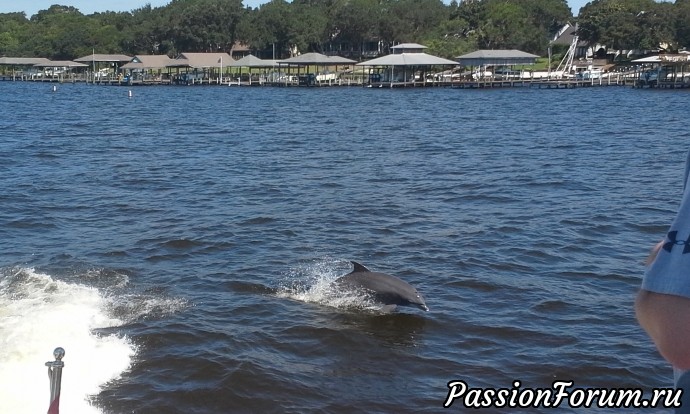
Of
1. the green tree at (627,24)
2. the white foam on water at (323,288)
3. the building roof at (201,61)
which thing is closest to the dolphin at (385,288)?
the white foam on water at (323,288)

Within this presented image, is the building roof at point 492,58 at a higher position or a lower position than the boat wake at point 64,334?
higher

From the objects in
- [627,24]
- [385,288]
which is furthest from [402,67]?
[385,288]

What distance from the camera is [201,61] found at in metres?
115

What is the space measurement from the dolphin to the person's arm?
31.9 ft

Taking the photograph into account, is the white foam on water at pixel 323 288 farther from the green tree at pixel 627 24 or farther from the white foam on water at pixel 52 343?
the green tree at pixel 627 24

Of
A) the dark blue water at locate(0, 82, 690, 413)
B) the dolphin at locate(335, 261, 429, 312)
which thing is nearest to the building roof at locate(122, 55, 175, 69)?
the dark blue water at locate(0, 82, 690, 413)

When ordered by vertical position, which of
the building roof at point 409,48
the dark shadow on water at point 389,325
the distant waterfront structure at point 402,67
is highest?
the building roof at point 409,48

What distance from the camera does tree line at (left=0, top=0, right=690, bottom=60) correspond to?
110 m

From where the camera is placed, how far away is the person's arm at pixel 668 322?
213cm

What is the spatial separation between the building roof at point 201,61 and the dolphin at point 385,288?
104m

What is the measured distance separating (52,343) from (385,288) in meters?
4.72

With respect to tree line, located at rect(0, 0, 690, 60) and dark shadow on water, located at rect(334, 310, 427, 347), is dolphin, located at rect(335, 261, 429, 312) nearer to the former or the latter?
dark shadow on water, located at rect(334, 310, 427, 347)

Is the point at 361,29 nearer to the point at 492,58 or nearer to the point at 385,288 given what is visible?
the point at 492,58

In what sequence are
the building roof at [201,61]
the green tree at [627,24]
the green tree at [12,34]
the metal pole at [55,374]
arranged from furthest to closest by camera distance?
1. the green tree at [12,34]
2. the building roof at [201,61]
3. the green tree at [627,24]
4. the metal pole at [55,374]
